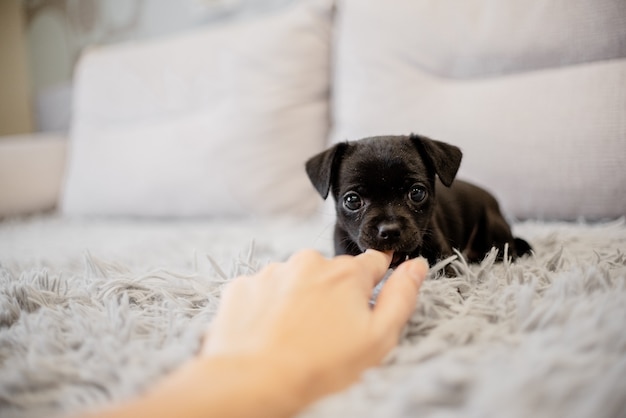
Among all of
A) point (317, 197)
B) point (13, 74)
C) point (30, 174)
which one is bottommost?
point (317, 197)

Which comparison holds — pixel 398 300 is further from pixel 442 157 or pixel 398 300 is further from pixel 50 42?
pixel 50 42

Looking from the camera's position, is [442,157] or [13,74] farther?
[13,74]

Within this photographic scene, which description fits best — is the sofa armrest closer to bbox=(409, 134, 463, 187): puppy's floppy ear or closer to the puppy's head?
the puppy's head

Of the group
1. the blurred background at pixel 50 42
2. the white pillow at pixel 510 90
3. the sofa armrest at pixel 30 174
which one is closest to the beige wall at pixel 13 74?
the blurred background at pixel 50 42

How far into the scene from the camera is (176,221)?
195 cm

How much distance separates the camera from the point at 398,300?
64 cm

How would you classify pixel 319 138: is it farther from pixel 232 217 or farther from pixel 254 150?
pixel 232 217

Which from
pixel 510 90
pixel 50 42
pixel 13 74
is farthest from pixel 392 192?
pixel 13 74

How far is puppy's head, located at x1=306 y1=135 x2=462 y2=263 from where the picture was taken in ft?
3.35

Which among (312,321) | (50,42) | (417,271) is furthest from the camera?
(50,42)

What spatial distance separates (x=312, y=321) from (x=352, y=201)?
1.97 feet

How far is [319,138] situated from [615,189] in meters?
1.12

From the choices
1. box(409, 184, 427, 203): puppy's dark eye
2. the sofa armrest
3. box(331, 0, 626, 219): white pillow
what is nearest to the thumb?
box(409, 184, 427, 203): puppy's dark eye

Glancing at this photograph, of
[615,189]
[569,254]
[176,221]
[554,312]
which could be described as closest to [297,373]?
[554,312]
